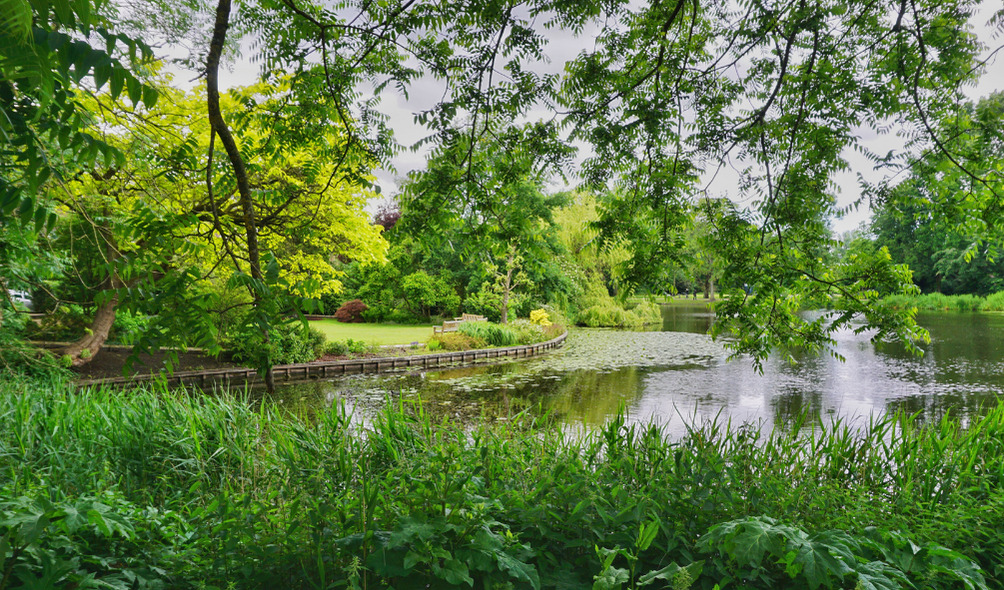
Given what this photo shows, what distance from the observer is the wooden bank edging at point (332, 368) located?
40.6 feet

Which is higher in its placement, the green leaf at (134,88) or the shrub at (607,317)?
the green leaf at (134,88)

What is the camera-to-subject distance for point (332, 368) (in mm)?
14391

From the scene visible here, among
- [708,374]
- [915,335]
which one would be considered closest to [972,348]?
[708,374]

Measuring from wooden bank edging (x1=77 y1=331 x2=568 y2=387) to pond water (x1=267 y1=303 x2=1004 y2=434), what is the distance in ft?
2.52

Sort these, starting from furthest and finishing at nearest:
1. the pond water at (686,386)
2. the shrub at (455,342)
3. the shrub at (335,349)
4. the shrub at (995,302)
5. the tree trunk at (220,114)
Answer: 1. the shrub at (995,302)
2. the shrub at (455,342)
3. the shrub at (335,349)
4. the pond water at (686,386)
5. the tree trunk at (220,114)

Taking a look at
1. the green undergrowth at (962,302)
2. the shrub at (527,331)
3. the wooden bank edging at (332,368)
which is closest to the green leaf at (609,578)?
the wooden bank edging at (332,368)

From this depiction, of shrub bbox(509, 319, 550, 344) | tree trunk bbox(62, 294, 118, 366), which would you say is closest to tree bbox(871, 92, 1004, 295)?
tree trunk bbox(62, 294, 118, 366)

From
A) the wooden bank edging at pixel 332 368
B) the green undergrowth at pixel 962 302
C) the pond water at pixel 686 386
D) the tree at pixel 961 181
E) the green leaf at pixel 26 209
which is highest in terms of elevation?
the tree at pixel 961 181


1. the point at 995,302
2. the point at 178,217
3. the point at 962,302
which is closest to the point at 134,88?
the point at 178,217

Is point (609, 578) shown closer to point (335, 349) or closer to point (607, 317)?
point (335, 349)

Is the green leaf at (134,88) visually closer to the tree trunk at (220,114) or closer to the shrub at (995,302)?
the tree trunk at (220,114)

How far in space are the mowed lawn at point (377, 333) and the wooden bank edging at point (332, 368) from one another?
2798 millimetres

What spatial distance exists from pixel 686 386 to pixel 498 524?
12.6 metres

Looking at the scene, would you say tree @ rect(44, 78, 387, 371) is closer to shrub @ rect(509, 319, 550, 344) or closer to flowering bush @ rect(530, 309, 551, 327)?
shrub @ rect(509, 319, 550, 344)
